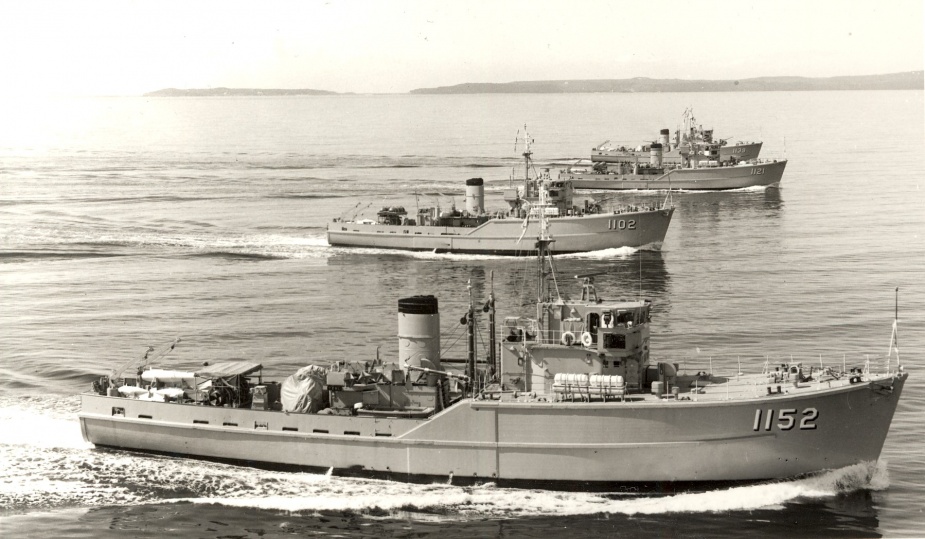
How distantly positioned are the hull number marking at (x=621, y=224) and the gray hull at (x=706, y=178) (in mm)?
36535

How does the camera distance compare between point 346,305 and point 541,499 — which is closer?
point 541,499

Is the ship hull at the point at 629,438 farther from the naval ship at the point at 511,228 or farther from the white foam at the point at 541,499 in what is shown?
the naval ship at the point at 511,228

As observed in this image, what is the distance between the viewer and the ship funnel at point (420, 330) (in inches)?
1357

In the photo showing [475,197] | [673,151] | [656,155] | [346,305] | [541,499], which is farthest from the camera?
[673,151]

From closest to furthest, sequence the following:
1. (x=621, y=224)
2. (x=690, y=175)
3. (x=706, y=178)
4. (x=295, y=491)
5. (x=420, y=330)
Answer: (x=295, y=491), (x=420, y=330), (x=621, y=224), (x=690, y=175), (x=706, y=178)

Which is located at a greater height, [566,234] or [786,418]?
[566,234]

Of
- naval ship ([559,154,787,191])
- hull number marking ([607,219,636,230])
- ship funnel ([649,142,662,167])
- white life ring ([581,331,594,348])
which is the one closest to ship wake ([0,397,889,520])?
white life ring ([581,331,594,348])

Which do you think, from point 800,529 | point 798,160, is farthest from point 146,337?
point 798,160

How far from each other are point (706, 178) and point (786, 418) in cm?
8277

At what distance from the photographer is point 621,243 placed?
248ft

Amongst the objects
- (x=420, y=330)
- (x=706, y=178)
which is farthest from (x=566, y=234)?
(x=420, y=330)

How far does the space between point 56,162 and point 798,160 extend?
3659 inches

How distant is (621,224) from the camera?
7512cm

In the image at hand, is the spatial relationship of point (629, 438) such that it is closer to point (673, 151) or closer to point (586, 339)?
point (586, 339)
